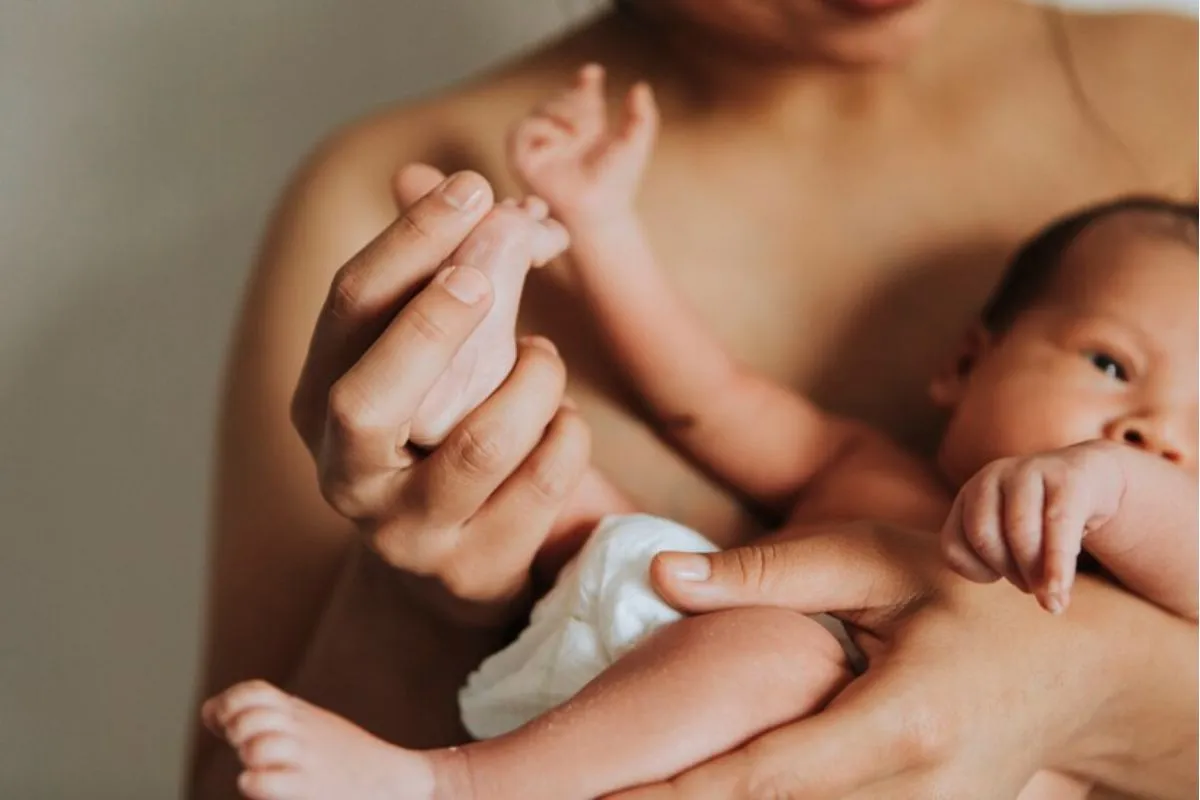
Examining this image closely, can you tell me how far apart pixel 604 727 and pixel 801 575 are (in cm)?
11

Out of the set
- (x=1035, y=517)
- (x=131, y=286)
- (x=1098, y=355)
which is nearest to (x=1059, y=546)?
(x=1035, y=517)

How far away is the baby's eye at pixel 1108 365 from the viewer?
0.64 m

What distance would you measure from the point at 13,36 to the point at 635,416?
2.00ft

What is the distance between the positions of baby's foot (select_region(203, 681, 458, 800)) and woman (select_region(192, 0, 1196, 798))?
0.10 meters

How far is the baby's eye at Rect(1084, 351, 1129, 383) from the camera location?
64cm

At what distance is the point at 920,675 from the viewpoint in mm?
500

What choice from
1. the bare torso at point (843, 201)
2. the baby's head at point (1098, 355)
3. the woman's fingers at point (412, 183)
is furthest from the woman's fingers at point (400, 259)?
the baby's head at point (1098, 355)

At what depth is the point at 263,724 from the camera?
428 millimetres

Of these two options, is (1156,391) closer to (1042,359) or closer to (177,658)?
(1042,359)

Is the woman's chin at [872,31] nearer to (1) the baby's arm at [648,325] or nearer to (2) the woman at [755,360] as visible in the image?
(2) the woman at [755,360]

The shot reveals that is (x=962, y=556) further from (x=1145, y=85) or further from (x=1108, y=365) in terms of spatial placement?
(x=1145, y=85)

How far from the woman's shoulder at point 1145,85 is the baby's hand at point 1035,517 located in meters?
0.35

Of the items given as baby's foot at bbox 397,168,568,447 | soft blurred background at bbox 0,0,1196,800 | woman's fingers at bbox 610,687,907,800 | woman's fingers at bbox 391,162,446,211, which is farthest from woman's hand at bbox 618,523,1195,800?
soft blurred background at bbox 0,0,1196,800

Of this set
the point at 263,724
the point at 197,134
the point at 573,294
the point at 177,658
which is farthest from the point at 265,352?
the point at 177,658
